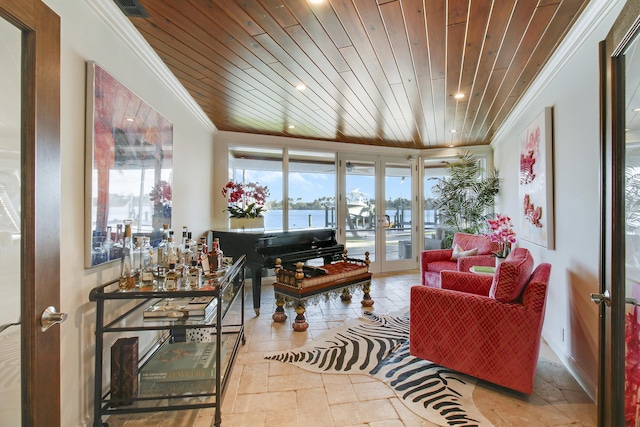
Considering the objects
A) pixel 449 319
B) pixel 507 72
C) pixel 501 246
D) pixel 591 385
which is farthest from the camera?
pixel 501 246

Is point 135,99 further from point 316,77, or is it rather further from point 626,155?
point 626,155

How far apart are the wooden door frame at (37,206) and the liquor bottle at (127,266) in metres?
0.76

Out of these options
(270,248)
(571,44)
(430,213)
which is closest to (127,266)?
(270,248)

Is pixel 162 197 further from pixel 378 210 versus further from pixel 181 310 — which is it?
pixel 378 210

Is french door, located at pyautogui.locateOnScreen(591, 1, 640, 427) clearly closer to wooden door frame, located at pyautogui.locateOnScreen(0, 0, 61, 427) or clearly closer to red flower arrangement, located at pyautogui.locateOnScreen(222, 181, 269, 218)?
wooden door frame, located at pyautogui.locateOnScreen(0, 0, 61, 427)

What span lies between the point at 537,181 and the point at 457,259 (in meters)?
1.68

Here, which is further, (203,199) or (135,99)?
(203,199)

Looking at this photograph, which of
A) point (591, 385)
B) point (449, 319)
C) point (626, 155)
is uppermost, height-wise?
point (626, 155)

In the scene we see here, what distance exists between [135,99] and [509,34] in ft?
8.53

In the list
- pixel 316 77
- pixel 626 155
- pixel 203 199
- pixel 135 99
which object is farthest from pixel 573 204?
pixel 203 199

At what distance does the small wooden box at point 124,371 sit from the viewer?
6.11 ft

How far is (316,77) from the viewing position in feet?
Answer: 9.37

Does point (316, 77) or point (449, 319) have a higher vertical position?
point (316, 77)

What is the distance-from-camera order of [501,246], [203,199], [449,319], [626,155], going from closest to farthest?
[626,155], [449,319], [501,246], [203,199]
